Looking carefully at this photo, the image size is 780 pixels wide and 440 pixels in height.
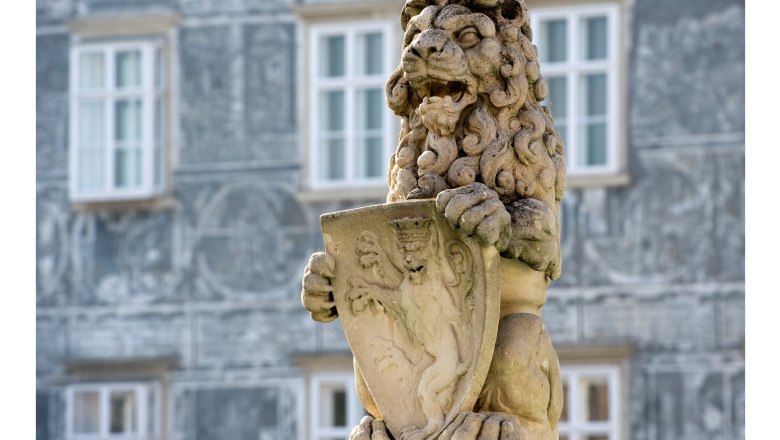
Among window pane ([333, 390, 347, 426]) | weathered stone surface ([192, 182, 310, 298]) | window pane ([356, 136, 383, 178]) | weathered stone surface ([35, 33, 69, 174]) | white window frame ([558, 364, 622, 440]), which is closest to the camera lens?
white window frame ([558, 364, 622, 440])

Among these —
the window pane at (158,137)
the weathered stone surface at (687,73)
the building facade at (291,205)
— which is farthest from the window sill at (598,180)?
the window pane at (158,137)

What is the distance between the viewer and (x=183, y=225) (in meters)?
23.2

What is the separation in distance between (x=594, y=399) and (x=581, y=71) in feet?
8.96

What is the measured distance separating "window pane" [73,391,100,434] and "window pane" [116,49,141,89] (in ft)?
8.98

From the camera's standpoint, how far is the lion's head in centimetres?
846

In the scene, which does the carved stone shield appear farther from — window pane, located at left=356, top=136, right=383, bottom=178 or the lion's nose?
window pane, located at left=356, top=136, right=383, bottom=178

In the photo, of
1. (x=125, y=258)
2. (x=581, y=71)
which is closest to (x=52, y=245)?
(x=125, y=258)

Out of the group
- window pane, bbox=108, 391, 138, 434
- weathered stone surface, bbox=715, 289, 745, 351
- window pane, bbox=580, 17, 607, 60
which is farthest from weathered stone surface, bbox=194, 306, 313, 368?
weathered stone surface, bbox=715, 289, 745, 351

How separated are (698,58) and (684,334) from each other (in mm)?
2301

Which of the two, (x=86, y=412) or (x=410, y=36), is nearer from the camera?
(x=410, y=36)

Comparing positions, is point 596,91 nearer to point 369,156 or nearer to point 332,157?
point 369,156

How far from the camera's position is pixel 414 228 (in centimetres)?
828

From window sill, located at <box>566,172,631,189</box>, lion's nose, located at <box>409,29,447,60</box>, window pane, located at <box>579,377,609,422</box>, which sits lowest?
window pane, located at <box>579,377,609,422</box>

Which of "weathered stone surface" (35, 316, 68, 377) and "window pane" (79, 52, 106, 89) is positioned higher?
"window pane" (79, 52, 106, 89)
